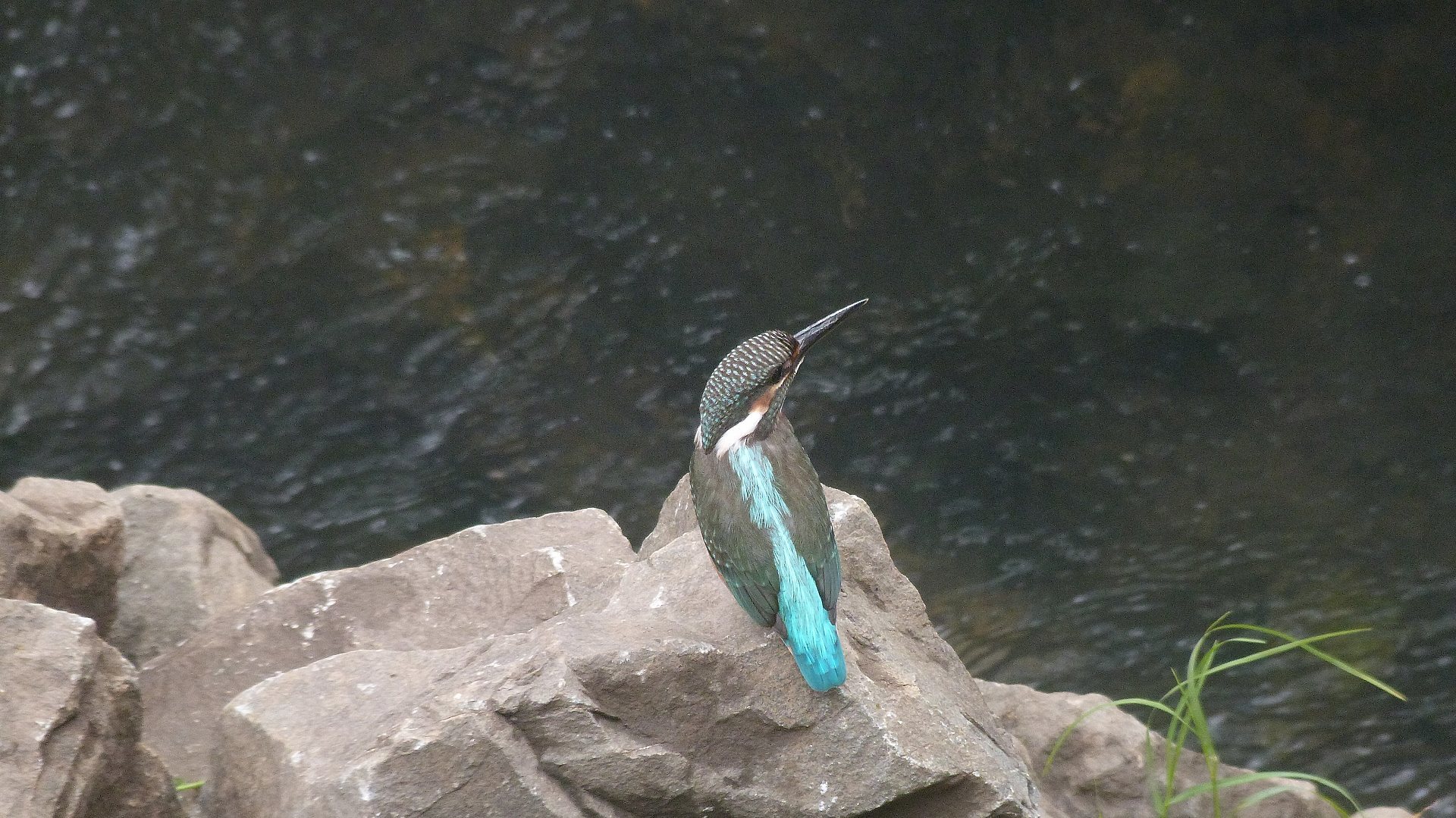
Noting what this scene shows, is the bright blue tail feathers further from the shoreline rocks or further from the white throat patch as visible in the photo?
the white throat patch

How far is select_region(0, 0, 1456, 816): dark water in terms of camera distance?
19.3 ft

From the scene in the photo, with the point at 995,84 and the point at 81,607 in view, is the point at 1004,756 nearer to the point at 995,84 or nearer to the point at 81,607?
the point at 81,607

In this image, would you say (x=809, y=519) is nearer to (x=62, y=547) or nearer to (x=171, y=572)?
(x=62, y=547)

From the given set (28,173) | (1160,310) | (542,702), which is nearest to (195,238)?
(28,173)

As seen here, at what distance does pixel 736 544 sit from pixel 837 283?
4403 mm

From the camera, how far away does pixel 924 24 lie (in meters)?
7.71

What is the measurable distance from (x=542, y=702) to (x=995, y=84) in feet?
19.4

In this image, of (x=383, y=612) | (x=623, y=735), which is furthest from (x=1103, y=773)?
(x=383, y=612)

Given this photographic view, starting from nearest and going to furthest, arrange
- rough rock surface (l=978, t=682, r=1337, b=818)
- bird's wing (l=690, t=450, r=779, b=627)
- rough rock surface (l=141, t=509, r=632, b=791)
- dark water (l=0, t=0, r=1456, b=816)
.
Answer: bird's wing (l=690, t=450, r=779, b=627), rough rock surface (l=141, t=509, r=632, b=791), rough rock surface (l=978, t=682, r=1337, b=818), dark water (l=0, t=0, r=1456, b=816)

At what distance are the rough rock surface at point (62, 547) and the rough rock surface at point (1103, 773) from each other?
7.57 feet

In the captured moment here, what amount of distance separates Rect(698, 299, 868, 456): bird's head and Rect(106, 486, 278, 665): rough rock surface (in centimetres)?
195

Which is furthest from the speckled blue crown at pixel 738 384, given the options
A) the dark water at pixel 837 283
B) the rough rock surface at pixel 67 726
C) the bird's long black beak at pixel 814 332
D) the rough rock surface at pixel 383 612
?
the dark water at pixel 837 283

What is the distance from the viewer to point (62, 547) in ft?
10.6

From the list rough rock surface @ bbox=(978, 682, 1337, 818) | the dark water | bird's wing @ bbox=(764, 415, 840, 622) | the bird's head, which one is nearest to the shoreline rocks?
bird's wing @ bbox=(764, 415, 840, 622)
